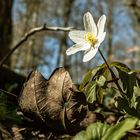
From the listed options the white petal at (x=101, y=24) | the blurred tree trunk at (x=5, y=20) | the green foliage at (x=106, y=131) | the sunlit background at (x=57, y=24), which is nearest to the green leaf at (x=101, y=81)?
the white petal at (x=101, y=24)

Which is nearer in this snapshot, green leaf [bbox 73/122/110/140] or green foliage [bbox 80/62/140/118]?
green leaf [bbox 73/122/110/140]

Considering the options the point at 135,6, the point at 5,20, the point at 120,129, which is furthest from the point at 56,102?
the point at 135,6

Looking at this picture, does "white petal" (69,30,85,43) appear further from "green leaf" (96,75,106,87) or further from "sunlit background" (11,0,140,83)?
"sunlit background" (11,0,140,83)

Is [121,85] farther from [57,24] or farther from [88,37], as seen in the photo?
[57,24]

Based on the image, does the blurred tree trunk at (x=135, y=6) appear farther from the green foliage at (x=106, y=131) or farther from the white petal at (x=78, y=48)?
the green foliage at (x=106, y=131)

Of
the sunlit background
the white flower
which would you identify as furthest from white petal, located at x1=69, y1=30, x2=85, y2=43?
the sunlit background

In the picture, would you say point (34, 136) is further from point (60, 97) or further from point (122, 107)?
point (122, 107)

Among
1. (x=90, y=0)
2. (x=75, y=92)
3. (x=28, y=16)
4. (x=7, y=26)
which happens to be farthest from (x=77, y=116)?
(x=90, y=0)
